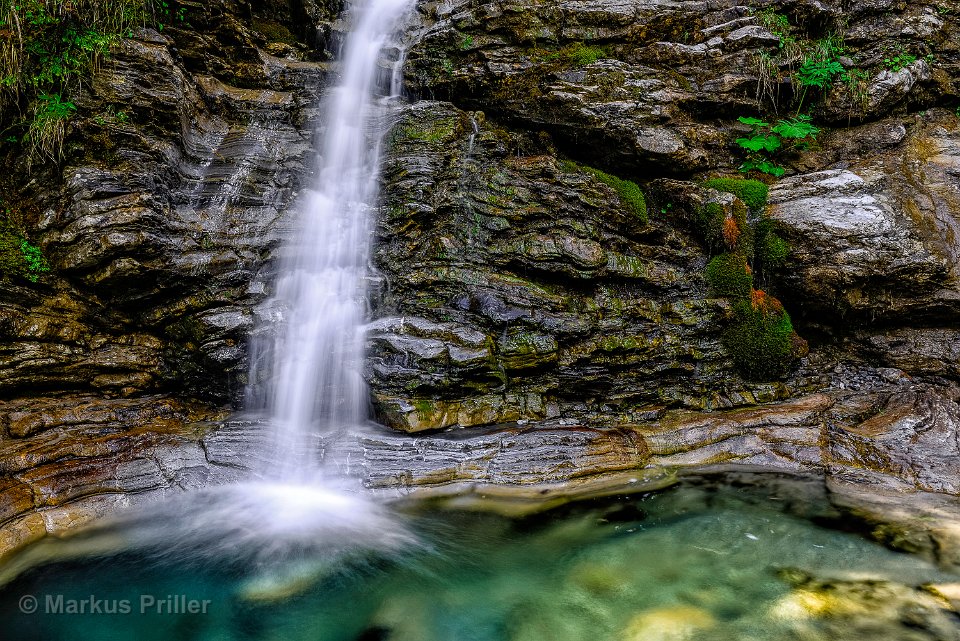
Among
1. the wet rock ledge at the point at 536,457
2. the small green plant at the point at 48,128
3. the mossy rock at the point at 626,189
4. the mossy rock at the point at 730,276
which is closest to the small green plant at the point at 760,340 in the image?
the mossy rock at the point at 730,276

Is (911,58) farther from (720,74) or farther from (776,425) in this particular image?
(776,425)

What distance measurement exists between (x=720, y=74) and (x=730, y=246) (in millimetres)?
3364

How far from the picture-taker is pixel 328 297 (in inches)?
273

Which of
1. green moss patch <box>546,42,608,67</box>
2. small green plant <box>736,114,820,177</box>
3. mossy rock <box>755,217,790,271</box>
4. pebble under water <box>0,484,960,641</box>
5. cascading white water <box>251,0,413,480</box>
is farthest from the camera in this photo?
green moss patch <box>546,42,608,67</box>

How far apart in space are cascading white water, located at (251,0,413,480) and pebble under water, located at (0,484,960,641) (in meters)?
Result: 1.66

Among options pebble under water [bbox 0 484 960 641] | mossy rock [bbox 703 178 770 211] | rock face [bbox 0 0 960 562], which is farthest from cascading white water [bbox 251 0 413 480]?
mossy rock [bbox 703 178 770 211]

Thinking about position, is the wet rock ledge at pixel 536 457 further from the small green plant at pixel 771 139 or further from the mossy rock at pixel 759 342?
the small green plant at pixel 771 139

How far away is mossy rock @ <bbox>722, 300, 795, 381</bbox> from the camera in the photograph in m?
6.75

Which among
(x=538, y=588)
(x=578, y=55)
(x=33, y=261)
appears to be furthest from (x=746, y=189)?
(x=33, y=261)

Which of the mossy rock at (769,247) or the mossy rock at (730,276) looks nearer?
the mossy rock at (730,276)

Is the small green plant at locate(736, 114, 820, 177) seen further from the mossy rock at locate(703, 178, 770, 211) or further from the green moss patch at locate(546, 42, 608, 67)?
the green moss patch at locate(546, 42, 608, 67)

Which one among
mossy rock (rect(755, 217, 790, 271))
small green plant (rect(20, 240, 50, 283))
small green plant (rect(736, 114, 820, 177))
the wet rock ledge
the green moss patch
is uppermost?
the green moss patch

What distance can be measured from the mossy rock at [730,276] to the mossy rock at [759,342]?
0.69 ft

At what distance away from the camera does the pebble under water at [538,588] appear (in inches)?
142
